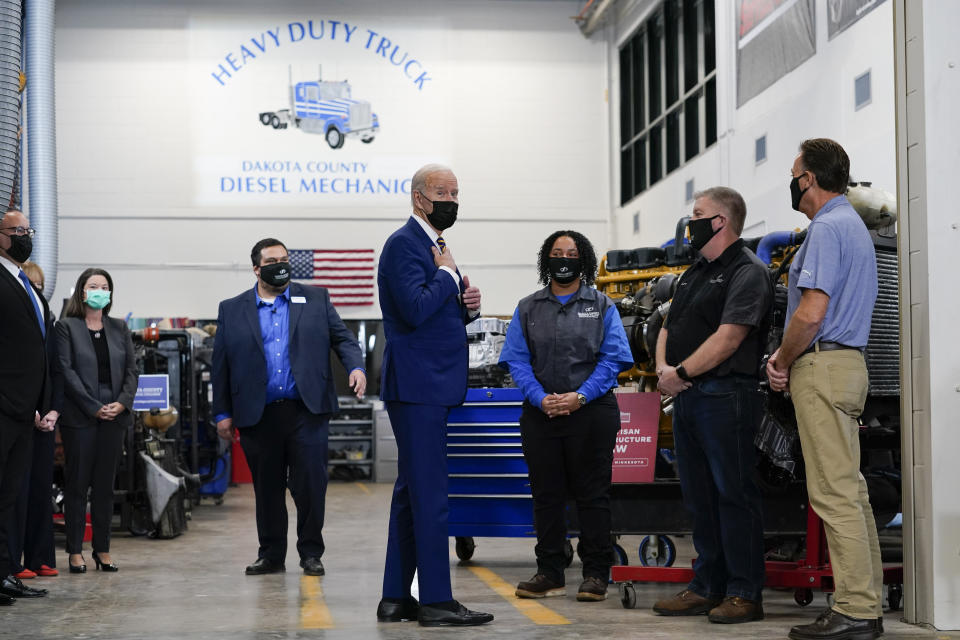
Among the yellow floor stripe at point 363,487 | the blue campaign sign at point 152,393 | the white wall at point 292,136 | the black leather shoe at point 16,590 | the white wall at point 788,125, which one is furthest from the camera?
the white wall at point 292,136

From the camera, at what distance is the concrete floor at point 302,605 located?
426 cm

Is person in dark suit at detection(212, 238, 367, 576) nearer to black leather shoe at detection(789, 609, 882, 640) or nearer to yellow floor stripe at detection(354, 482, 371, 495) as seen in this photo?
black leather shoe at detection(789, 609, 882, 640)

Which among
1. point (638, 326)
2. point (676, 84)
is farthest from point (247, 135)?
point (638, 326)

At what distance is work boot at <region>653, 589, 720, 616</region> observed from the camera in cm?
463

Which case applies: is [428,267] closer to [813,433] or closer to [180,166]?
[813,433]

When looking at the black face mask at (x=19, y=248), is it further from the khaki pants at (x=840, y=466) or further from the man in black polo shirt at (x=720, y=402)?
the khaki pants at (x=840, y=466)

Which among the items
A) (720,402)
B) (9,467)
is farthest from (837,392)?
(9,467)

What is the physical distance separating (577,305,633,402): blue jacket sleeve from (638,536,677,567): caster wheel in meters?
1.14

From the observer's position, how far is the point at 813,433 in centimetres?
404

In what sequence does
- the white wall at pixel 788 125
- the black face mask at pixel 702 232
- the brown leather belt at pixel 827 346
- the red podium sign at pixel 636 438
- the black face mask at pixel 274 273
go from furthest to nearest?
the white wall at pixel 788 125, the black face mask at pixel 274 273, the red podium sign at pixel 636 438, the black face mask at pixel 702 232, the brown leather belt at pixel 827 346

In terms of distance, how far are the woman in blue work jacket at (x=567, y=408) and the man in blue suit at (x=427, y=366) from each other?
948 millimetres

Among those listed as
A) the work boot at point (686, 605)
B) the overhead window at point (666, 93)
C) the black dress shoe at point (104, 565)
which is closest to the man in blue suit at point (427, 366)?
the work boot at point (686, 605)

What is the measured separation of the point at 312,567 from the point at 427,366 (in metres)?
2.30

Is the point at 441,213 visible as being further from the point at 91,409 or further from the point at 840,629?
the point at 91,409
